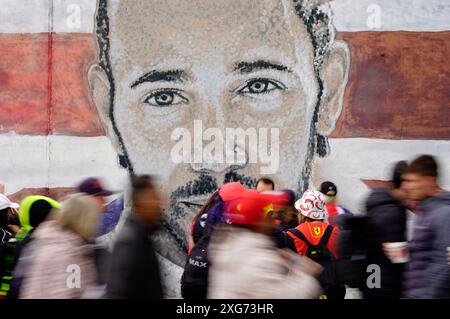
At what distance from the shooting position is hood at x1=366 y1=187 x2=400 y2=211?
594 cm

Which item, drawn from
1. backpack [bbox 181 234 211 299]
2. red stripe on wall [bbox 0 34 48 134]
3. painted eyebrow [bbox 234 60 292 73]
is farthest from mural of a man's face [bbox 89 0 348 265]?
backpack [bbox 181 234 211 299]

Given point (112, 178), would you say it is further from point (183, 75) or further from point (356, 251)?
point (356, 251)

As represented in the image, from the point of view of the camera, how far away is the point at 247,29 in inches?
429

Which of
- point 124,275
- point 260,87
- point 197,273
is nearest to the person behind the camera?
point 124,275

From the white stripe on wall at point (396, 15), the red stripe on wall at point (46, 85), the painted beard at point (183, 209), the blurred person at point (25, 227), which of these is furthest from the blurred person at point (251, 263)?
the red stripe on wall at point (46, 85)

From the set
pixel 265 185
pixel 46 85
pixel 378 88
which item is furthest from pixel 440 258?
pixel 46 85

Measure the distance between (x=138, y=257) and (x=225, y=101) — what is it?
5837 mm

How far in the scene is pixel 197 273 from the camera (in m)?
6.83

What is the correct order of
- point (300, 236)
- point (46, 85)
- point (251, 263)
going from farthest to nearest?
point (46, 85) → point (300, 236) → point (251, 263)

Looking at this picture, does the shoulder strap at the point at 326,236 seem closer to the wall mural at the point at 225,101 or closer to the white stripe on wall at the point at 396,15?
the wall mural at the point at 225,101

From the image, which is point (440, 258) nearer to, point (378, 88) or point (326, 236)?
point (326, 236)

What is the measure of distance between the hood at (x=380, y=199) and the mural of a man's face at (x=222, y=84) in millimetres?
4848

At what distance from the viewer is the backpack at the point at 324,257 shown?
7.36 metres

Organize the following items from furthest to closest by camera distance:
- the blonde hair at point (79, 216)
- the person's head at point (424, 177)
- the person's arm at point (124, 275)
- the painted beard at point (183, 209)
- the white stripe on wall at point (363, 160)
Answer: the painted beard at point (183, 209) → the white stripe on wall at point (363, 160) → the person's head at point (424, 177) → the blonde hair at point (79, 216) → the person's arm at point (124, 275)
